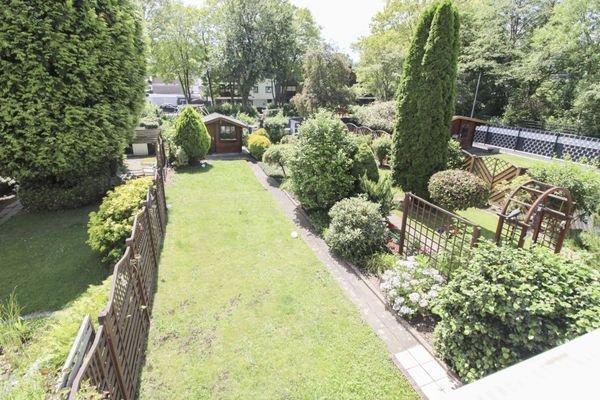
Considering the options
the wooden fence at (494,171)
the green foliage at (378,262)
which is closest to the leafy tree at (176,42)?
the wooden fence at (494,171)

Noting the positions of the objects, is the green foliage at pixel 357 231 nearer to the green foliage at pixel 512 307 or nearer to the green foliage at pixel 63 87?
the green foliage at pixel 512 307

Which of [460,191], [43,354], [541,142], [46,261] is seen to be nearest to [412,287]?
[460,191]

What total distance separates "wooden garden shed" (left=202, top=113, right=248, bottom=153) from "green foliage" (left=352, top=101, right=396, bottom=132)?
28.4 ft

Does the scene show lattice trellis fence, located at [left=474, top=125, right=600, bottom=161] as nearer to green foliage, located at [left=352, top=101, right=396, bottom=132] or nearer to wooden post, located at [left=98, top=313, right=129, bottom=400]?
green foliage, located at [left=352, top=101, right=396, bottom=132]

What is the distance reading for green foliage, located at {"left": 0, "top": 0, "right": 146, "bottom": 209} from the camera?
8227 mm

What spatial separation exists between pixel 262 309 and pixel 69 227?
7.31 meters

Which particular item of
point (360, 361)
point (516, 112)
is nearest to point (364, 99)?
point (516, 112)

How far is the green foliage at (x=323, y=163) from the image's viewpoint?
9.23 metres

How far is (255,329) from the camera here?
17.5ft

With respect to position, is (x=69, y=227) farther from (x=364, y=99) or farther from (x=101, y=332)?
(x=364, y=99)

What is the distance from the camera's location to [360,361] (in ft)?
15.4

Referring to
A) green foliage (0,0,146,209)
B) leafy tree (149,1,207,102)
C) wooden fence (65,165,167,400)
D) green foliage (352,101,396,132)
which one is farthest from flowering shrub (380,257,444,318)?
leafy tree (149,1,207,102)

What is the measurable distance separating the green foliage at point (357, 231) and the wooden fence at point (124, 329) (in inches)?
170

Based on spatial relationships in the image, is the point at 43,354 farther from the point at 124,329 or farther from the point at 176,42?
the point at 176,42
